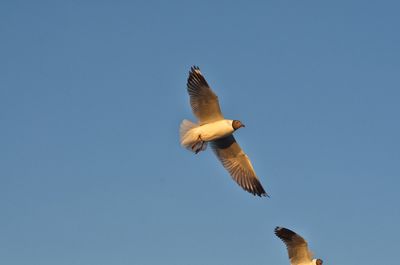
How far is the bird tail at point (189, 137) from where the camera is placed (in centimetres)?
2791

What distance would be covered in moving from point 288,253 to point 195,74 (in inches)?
199

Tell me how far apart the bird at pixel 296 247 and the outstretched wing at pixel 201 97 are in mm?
3325

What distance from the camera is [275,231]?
28.1 meters

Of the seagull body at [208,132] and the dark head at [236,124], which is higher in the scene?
the dark head at [236,124]

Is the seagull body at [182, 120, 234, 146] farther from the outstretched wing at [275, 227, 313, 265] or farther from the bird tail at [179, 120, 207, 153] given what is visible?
the outstretched wing at [275, 227, 313, 265]

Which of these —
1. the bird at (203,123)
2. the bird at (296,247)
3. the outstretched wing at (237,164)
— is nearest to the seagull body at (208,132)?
the bird at (203,123)

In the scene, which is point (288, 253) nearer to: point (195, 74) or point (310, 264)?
point (310, 264)

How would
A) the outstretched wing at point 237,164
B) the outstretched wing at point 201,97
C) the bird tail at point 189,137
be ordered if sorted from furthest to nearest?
the outstretched wing at point 237,164 < the bird tail at point 189,137 < the outstretched wing at point 201,97

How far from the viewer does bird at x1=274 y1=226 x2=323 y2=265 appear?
2811 cm

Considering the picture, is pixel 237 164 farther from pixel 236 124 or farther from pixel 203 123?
pixel 203 123

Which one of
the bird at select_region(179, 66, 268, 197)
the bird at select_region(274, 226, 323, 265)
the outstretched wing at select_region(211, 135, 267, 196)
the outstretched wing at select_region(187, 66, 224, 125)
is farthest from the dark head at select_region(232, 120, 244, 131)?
the bird at select_region(274, 226, 323, 265)

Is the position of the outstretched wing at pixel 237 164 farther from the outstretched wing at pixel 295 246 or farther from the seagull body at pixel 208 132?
the outstretched wing at pixel 295 246

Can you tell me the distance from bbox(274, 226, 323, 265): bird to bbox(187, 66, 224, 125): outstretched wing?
3325 millimetres

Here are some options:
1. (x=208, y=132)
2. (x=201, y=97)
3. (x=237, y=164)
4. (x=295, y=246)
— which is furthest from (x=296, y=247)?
(x=201, y=97)
